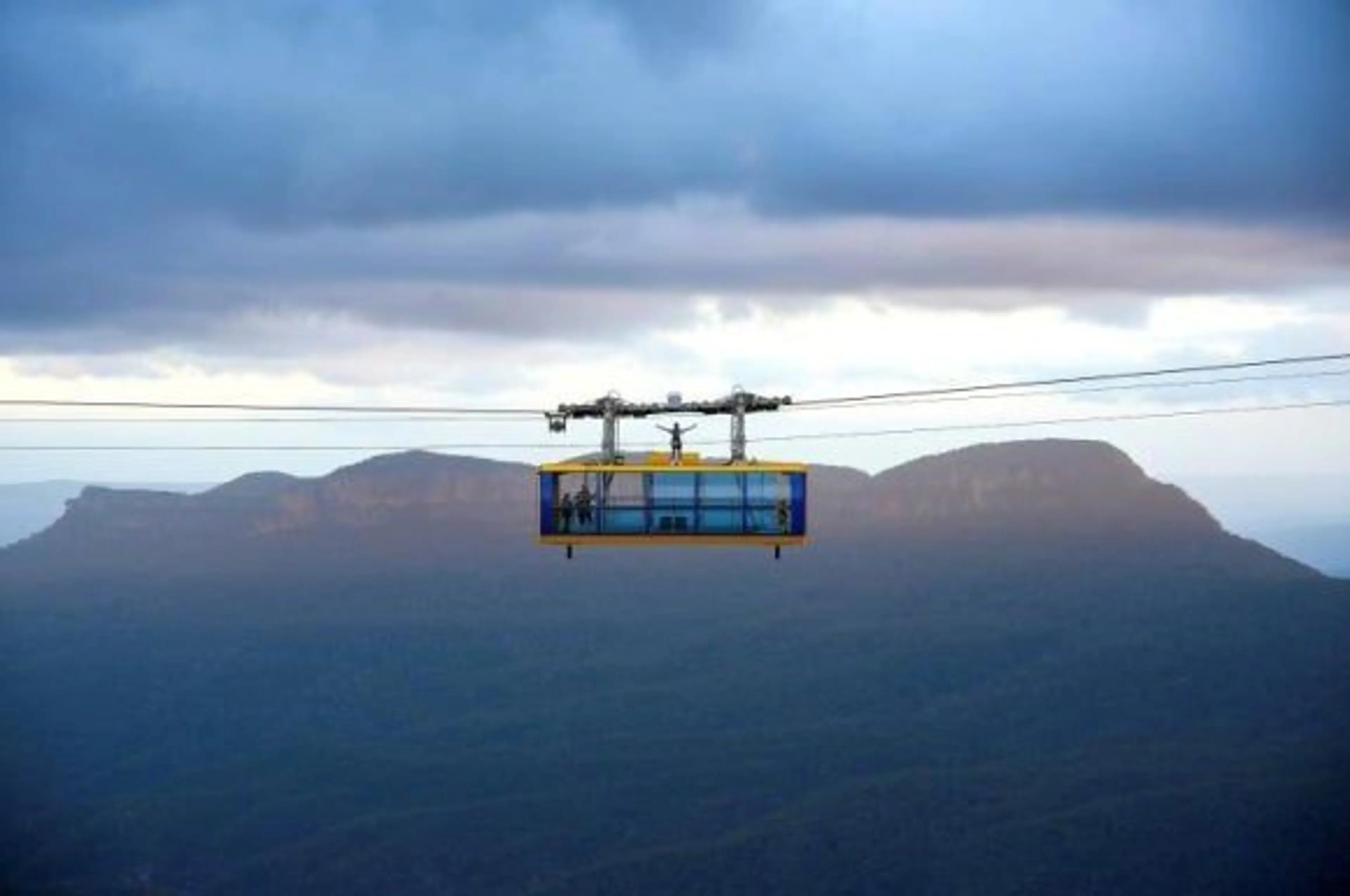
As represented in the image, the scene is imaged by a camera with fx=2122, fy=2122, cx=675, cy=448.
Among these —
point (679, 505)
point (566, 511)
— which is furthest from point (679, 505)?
point (566, 511)

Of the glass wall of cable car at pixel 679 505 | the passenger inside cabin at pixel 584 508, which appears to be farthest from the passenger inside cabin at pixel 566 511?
the passenger inside cabin at pixel 584 508

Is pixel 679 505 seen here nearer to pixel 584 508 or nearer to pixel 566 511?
pixel 584 508

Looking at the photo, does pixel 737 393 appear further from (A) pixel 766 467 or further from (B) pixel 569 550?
(B) pixel 569 550

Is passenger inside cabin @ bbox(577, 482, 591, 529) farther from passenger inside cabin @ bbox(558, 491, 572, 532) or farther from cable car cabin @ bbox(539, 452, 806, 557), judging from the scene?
passenger inside cabin @ bbox(558, 491, 572, 532)

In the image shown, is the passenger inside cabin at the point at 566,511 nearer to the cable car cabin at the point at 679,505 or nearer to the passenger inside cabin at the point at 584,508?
the cable car cabin at the point at 679,505

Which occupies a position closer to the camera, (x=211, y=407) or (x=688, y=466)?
(x=688, y=466)

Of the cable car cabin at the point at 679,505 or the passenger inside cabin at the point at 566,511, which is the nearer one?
the cable car cabin at the point at 679,505

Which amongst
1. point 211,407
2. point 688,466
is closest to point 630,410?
point 688,466
